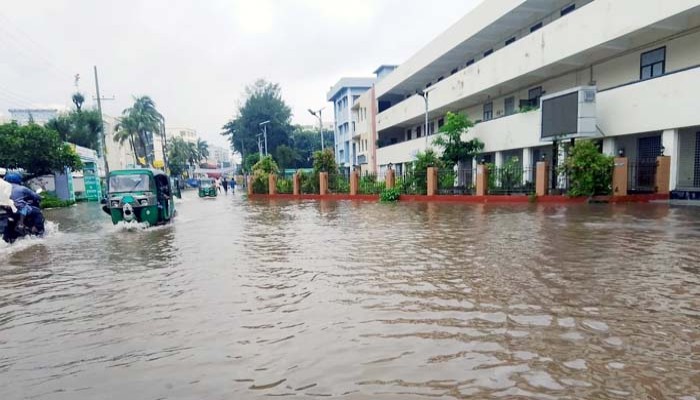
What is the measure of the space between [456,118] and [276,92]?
151ft

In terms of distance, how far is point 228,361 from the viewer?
11.5ft

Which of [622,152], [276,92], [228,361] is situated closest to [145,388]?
[228,361]

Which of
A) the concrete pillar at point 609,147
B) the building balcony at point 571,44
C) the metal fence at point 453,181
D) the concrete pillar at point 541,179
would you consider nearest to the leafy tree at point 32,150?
the metal fence at point 453,181

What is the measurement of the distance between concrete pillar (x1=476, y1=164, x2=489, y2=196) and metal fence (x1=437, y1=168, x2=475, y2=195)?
4.73 ft

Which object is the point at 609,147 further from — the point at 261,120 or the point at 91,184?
the point at 261,120

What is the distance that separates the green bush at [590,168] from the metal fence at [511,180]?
2.68 m

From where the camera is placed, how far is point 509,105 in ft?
80.5

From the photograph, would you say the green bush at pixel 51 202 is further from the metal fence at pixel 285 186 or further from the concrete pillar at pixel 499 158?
the concrete pillar at pixel 499 158

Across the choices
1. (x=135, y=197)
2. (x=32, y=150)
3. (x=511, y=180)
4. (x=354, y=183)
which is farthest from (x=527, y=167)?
(x=32, y=150)

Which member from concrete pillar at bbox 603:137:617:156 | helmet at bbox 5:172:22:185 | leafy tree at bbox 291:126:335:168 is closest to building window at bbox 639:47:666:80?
concrete pillar at bbox 603:137:617:156

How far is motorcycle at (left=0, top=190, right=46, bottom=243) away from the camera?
A: 10297mm

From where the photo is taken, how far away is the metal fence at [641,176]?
1586 cm

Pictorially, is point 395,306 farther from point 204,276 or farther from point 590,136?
point 590,136

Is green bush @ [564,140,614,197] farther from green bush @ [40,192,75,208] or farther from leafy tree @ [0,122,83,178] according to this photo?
green bush @ [40,192,75,208]
